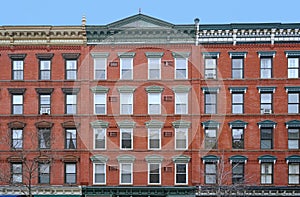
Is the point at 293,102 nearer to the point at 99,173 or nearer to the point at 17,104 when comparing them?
the point at 99,173

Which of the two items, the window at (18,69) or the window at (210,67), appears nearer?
the window at (210,67)

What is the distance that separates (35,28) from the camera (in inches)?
1538

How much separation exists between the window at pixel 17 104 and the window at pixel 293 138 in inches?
774

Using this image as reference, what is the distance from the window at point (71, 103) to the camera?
39156 mm

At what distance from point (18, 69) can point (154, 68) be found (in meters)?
10.1

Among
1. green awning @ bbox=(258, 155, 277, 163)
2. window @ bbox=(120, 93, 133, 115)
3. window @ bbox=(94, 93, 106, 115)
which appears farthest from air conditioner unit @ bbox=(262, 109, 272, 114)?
window @ bbox=(94, 93, 106, 115)

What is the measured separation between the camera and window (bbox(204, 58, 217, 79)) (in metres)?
38.8

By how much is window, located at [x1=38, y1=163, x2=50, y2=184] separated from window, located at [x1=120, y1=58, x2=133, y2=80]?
337 inches

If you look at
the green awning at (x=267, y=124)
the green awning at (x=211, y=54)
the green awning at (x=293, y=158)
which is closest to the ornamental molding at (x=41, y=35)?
the green awning at (x=211, y=54)

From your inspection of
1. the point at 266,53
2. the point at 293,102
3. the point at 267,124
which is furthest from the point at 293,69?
the point at 267,124

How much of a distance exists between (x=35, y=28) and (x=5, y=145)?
8.82 m

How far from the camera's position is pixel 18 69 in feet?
130

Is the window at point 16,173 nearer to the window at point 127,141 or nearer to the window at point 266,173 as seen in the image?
the window at point 127,141

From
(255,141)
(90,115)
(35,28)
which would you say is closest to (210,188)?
(255,141)
